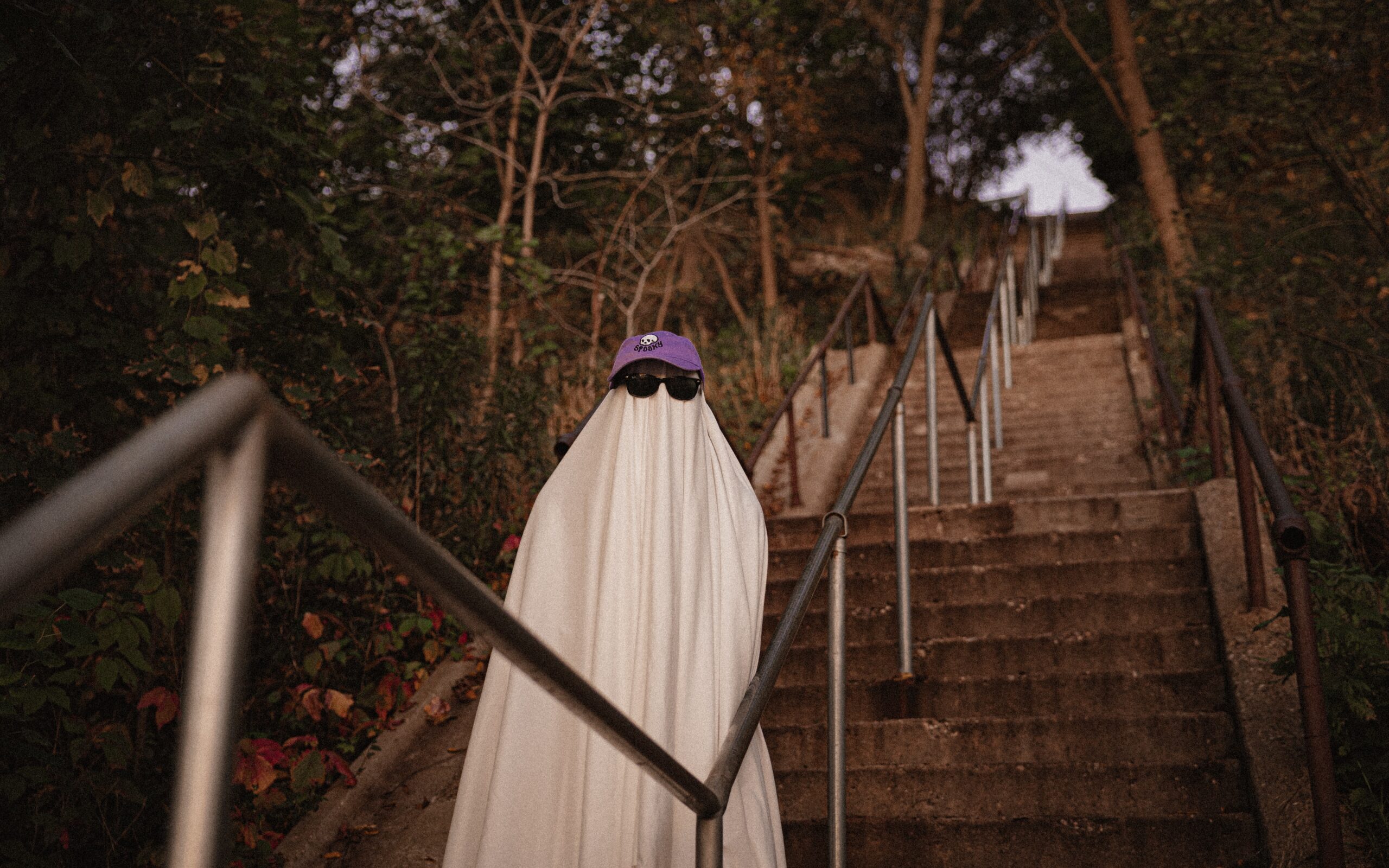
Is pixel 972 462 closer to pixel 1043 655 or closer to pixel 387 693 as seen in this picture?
pixel 1043 655

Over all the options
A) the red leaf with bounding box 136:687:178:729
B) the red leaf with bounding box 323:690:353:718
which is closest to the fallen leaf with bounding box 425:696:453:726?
the red leaf with bounding box 323:690:353:718

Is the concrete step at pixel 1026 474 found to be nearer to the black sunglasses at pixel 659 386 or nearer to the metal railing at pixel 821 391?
the metal railing at pixel 821 391

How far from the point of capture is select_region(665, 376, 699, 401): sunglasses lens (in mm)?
2660

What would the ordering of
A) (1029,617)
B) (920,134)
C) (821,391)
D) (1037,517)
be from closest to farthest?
(1029,617) → (1037,517) → (821,391) → (920,134)

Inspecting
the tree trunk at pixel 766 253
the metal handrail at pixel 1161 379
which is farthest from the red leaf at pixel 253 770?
the tree trunk at pixel 766 253

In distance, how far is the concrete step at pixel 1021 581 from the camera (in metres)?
4.02

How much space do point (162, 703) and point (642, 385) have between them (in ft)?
6.84

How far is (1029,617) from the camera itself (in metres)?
4.00

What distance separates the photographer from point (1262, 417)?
19.3ft

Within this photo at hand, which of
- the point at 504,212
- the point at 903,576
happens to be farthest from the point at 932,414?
the point at 504,212

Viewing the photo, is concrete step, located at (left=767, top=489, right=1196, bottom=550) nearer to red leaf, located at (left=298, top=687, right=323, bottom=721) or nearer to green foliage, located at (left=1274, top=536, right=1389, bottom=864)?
green foliage, located at (left=1274, top=536, right=1389, bottom=864)

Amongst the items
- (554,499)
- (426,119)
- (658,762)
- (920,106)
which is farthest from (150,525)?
(920,106)

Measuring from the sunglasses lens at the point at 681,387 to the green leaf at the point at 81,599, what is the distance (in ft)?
4.62

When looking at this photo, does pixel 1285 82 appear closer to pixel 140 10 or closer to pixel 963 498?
pixel 963 498
